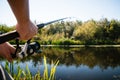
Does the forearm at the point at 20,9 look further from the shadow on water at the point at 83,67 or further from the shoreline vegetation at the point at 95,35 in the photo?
the shoreline vegetation at the point at 95,35

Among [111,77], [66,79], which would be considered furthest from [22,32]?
[111,77]

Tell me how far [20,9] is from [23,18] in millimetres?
44

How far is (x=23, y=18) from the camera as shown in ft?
3.05

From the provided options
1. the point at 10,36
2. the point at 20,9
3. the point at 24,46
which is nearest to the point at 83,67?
the point at 24,46

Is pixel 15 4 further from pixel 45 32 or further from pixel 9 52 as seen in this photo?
pixel 45 32

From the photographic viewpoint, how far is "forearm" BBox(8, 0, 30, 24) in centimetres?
89

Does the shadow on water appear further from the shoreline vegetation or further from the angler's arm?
the shoreline vegetation

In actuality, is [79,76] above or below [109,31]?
above

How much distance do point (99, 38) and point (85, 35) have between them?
290 cm

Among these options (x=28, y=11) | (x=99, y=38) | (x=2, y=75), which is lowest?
(x=99, y=38)

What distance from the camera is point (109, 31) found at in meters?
41.1

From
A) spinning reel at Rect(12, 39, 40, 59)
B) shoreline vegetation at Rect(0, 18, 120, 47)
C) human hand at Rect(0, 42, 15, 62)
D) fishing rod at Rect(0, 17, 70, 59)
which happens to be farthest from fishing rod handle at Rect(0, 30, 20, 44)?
shoreline vegetation at Rect(0, 18, 120, 47)

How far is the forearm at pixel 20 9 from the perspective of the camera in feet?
2.91

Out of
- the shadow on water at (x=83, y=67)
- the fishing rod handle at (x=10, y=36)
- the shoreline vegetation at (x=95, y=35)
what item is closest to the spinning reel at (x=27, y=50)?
the fishing rod handle at (x=10, y=36)
